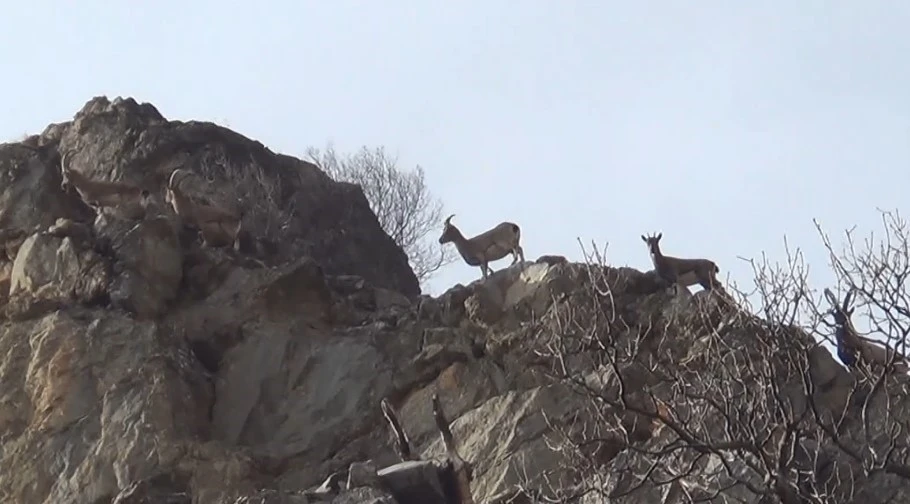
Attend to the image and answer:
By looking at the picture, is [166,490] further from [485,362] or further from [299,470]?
[485,362]

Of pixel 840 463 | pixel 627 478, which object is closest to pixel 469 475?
pixel 627 478

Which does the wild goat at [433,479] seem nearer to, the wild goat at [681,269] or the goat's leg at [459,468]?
the goat's leg at [459,468]

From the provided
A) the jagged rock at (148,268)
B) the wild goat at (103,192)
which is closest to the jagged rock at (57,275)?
the jagged rock at (148,268)

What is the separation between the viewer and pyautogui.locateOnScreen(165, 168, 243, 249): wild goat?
85.4 feet

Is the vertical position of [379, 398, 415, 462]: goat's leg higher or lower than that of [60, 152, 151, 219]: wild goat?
lower

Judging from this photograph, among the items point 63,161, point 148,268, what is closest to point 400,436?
point 148,268

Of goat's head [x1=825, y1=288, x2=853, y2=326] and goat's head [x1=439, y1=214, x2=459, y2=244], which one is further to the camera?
goat's head [x1=439, y1=214, x2=459, y2=244]

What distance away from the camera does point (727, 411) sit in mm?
14656

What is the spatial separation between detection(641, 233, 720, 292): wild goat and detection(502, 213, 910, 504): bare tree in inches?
34.0

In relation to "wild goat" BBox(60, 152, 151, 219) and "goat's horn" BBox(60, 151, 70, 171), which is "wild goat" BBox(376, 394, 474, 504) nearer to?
"wild goat" BBox(60, 152, 151, 219)

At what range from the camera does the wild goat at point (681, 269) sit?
2312 cm

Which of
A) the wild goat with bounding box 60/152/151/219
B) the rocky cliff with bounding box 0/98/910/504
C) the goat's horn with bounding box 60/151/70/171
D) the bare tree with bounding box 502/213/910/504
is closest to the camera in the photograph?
the bare tree with bounding box 502/213/910/504

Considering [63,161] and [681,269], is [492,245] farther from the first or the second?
[63,161]

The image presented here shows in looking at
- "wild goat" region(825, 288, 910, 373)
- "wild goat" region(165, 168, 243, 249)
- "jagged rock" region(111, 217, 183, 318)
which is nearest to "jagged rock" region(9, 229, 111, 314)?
"jagged rock" region(111, 217, 183, 318)
